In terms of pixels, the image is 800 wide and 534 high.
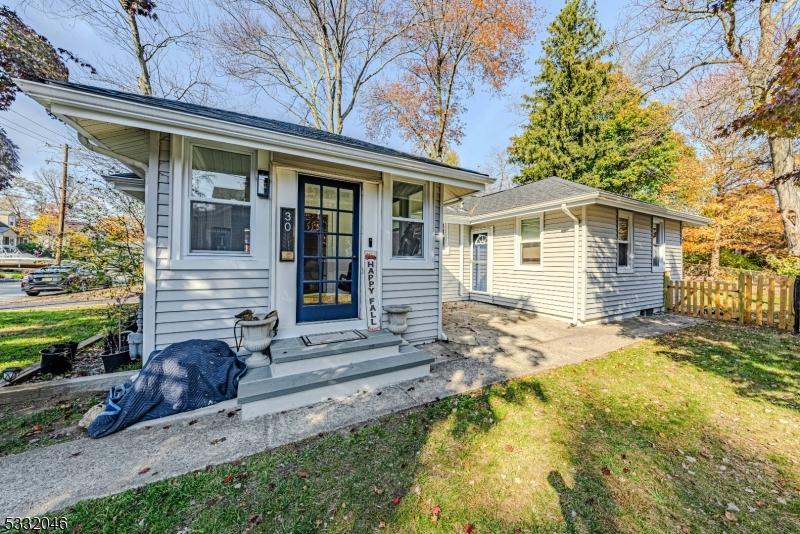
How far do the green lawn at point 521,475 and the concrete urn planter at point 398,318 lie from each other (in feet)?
4.64

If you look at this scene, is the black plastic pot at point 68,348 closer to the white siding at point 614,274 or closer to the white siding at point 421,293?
the white siding at point 421,293

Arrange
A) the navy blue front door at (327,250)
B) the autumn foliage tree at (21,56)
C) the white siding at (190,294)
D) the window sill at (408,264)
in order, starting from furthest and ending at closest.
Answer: the autumn foliage tree at (21,56), the window sill at (408,264), the navy blue front door at (327,250), the white siding at (190,294)

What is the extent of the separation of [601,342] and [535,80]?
16.5 m

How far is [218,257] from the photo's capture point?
11.9ft

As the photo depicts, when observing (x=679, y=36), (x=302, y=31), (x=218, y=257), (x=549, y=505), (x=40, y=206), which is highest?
(x=302, y=31)

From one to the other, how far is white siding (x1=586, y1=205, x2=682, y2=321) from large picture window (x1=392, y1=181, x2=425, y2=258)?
170 inches

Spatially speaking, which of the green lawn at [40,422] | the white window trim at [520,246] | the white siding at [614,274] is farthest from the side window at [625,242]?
the green lawn at [40,422]

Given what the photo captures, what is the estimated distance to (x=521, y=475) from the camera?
225cm

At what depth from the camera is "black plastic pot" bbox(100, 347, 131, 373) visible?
3933mm

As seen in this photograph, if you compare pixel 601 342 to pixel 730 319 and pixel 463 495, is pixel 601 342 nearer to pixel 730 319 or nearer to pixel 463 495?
pixel 730 319

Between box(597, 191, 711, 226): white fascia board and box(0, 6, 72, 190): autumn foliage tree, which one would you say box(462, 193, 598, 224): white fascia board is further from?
box(0, 6, 72, 190): autumn foliage tree

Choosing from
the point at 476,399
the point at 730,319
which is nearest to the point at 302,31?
the point at 476,399

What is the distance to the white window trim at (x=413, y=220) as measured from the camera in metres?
4.68

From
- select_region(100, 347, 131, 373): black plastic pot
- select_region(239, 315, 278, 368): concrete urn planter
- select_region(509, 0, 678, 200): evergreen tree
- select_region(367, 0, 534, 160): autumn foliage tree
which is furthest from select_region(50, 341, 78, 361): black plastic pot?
select_region(509, 0, 678, 200): evergreen tree
